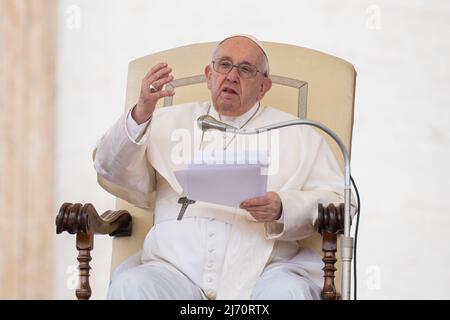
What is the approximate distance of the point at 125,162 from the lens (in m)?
3.75

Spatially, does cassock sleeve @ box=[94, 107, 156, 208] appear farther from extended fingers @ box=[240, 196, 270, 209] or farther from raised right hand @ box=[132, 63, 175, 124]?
extended fingers @ box=[240, 196, 270, 209]

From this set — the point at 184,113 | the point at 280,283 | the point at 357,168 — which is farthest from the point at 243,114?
the point at 357,168

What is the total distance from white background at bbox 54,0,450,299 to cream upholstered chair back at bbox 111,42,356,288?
165cm

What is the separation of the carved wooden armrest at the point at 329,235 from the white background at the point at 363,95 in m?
2.33

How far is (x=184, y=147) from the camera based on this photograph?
13.3 ft

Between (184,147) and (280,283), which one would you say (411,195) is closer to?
(184,147)

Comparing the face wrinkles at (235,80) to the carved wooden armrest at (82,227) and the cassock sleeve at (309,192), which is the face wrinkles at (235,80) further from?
the carved wooden armrest at (82,227)

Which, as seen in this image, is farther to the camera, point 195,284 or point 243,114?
point 243,114

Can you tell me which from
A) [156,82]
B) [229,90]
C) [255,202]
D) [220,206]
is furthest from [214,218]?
[156,82]

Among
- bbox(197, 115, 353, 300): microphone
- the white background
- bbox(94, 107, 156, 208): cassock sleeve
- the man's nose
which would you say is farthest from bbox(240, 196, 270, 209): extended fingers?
the white background

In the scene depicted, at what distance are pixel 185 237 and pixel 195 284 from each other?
0.65ft

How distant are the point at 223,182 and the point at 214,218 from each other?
1.36 feet

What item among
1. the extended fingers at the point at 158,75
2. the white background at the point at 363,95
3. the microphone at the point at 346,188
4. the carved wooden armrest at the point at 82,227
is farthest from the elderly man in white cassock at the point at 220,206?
the white background at the point at 363,95

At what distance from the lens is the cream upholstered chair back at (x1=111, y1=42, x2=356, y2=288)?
4.07 metres
